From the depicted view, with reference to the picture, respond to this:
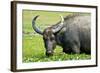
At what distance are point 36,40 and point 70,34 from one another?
328mm

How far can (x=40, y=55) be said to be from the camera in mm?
1918

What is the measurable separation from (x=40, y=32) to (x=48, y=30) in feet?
0.26

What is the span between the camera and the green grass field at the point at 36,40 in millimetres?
1858

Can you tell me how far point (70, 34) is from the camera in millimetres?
2035

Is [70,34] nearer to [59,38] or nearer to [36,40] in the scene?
[59,38]

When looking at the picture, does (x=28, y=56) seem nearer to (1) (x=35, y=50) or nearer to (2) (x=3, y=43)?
(1) (x=35, y=50)

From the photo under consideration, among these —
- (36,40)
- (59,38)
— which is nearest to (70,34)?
(59,38)

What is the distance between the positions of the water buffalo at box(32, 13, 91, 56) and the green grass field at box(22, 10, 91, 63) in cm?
3

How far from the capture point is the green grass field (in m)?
1.86

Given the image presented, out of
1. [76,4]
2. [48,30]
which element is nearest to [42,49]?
[48,30]

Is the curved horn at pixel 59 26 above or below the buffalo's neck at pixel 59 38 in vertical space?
above

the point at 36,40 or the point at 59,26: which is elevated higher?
the point at 59,26

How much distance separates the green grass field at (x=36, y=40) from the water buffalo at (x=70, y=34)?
0.03 m

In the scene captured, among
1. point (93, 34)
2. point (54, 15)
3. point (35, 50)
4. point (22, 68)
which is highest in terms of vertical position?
point (54, 15)
